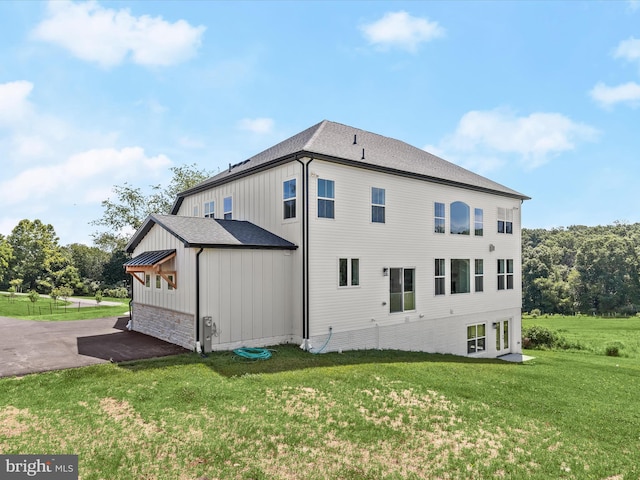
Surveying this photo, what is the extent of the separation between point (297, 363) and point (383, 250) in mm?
6296

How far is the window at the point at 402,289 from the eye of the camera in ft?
50.3

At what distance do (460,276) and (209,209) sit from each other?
41.6ft

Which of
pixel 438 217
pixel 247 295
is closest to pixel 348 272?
pixel 247 295

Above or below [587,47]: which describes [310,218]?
below

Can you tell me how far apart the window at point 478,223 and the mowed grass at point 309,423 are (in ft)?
33.4

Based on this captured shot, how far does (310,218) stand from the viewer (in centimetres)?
1276

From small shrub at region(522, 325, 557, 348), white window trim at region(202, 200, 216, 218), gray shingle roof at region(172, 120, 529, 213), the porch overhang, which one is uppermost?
gray shingle roof at region(172, 120, 529, 213)

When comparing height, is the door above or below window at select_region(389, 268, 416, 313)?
below

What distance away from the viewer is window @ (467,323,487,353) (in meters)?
18.9

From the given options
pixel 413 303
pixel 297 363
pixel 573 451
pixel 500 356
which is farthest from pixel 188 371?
pixel 500 356

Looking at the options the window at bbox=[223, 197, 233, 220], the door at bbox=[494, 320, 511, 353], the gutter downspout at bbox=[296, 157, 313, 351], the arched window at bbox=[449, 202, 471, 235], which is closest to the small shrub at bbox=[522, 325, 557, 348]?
the door at bbox=[494, 320, 511, 353]

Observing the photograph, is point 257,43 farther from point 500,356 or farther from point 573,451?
point 500,356

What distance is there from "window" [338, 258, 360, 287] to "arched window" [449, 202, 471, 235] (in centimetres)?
654

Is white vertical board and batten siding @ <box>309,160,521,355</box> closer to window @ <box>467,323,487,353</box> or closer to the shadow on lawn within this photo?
window @ <box>467,323,487,353</box>
